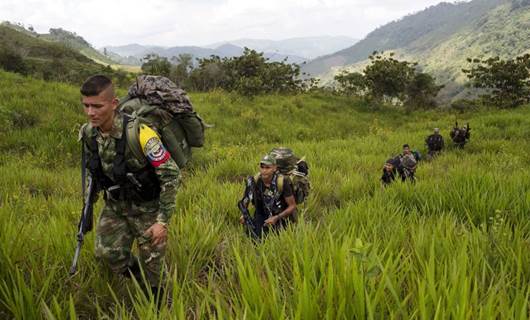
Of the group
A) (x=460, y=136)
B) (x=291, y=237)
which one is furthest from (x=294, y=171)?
(x=460, y=136)

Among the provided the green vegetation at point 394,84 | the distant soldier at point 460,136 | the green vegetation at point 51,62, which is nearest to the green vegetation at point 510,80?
the green vegetation at point 394,84

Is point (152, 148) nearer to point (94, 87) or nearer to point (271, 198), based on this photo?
point (94, 87)

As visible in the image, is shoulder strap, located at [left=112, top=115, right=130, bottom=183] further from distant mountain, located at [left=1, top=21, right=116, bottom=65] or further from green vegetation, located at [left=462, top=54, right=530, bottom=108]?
distant mountain, located at [left=1, top=21, right=116, bottom=65]

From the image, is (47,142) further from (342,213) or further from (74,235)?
(342,213)

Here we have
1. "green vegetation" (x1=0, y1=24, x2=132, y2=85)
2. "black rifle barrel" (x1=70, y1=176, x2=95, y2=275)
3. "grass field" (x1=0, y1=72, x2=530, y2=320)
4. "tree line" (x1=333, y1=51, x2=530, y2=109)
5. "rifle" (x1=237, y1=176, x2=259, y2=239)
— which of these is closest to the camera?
"grass field" (x1=0, y1=72, x2=530, y2=320)

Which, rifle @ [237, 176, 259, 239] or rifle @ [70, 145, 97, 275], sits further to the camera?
rifle @ [237, 176, 259, 239]

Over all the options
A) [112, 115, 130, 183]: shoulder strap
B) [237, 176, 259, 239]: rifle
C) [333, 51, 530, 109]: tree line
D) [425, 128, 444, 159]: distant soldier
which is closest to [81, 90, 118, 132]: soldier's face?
[112, 115, 130, 183]: shoulder strap

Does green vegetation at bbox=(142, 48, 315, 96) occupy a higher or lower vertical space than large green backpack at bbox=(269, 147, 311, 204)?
higher

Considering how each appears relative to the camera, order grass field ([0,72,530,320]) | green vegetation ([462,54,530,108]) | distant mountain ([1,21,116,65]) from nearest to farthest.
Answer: grass field ([0,72,530,320]) → green vegetation ([462,54,530,108]) → distant mountain ([1,21,116,65])

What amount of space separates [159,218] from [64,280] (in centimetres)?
79

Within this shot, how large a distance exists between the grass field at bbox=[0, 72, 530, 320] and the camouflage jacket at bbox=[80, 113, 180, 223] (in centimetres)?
53

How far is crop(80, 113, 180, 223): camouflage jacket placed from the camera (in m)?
2.86

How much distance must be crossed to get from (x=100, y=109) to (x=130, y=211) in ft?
2.96

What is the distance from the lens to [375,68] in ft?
92.8
